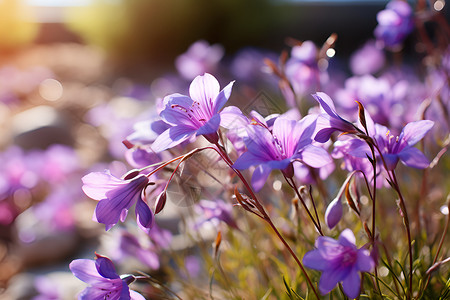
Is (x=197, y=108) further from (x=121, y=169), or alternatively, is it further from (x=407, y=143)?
(x=121, y=169)

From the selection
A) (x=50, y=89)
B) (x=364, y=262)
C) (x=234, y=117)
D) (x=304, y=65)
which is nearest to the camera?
(x=364, y=262)

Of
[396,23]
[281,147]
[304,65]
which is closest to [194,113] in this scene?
[281,147]

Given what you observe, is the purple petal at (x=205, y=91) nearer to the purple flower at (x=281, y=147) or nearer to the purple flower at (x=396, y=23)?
the purple flower at (x=281, y=147)

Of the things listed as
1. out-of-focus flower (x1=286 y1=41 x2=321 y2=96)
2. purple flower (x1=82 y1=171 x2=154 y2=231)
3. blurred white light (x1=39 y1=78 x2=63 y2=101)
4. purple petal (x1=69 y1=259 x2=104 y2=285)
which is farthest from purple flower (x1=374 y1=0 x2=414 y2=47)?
blurred white light (x1=39 y1=78 x2=63 y2=101)

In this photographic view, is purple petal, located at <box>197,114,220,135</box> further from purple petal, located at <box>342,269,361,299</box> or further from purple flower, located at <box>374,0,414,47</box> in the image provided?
purple flower, located at <box>374,0,414,47</box>

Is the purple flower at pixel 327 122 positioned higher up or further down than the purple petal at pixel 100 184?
higher up

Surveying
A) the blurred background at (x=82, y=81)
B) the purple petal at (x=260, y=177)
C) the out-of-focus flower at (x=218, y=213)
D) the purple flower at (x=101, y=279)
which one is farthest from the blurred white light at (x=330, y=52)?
the blurred background at (x=82, y=81)

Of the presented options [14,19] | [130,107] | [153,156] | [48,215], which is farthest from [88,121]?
[14,19]

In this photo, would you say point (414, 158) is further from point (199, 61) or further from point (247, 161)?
point (199, 61)
